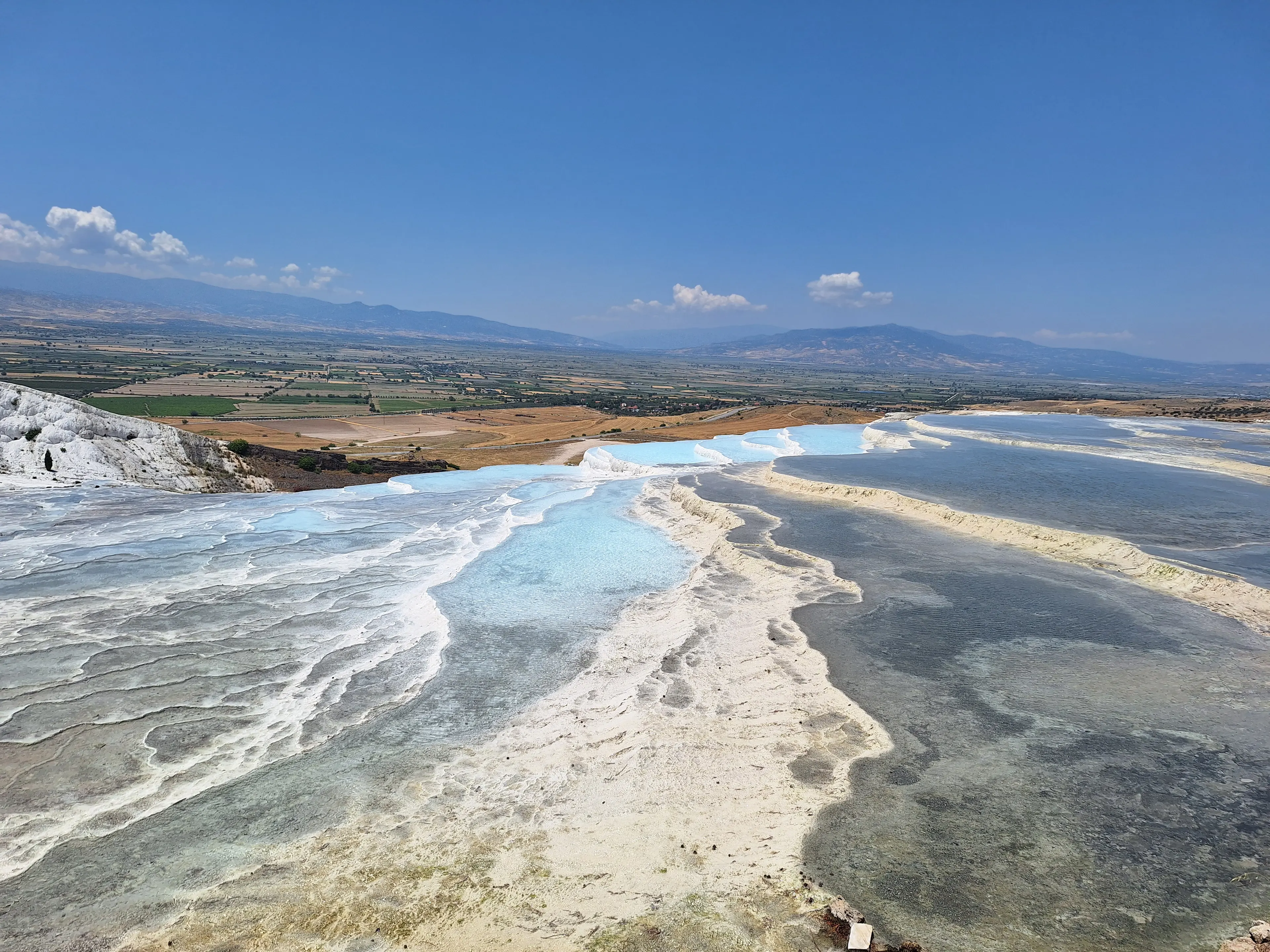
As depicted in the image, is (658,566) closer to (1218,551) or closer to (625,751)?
(625,751)

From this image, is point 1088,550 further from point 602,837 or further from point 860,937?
point 602,837

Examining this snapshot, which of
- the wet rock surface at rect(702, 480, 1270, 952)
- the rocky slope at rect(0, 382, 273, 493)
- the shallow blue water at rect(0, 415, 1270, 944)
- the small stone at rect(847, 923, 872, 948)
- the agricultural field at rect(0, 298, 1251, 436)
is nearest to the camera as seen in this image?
→ the small stone at rect(847, 923, 872, 948)

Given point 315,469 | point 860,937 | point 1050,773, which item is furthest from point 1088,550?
point 315,469

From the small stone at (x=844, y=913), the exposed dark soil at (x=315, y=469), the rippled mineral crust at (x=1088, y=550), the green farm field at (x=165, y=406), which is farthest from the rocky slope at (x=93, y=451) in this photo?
the green farm field at (x=165, y=406)

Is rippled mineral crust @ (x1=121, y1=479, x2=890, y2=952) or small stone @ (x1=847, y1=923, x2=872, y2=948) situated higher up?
small stone @ (x1=847, y1=923, x2=872, y2=948)

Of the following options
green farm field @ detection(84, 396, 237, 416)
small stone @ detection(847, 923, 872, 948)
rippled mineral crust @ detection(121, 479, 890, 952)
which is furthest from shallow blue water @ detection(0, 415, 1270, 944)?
green farm field @ detection(84, 396, 237, 416)

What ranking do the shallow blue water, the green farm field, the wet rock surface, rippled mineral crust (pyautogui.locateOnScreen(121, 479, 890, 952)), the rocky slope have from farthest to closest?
the green farm field → the rocky slope → the shallow blue water → the wet rock surface → rippled mineral crust (pyautogui.locateOnScreen(121, 479, 890, 952))

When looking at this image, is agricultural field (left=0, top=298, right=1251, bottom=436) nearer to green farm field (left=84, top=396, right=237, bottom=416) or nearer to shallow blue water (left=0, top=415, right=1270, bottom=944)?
green farm field (left=84, top=396, right=237, bottom=416)
